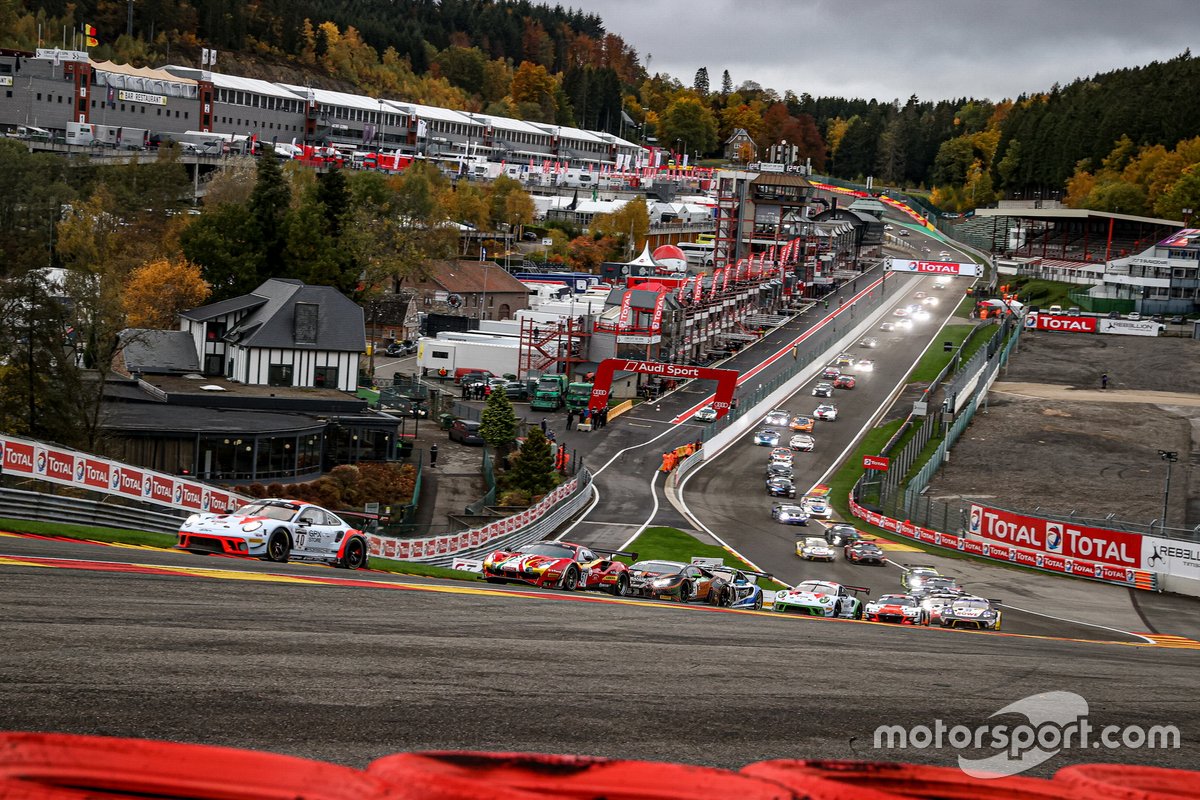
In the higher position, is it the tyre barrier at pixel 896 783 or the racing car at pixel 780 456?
the tyre barrier at pixel 896 783

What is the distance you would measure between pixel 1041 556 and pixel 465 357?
4886 centimetres

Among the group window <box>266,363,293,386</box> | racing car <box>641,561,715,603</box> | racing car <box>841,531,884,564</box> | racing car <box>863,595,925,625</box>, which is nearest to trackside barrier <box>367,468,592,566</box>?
racing car <box>641,561,715,603</box>

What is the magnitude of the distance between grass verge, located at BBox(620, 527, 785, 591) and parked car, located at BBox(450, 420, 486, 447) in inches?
661

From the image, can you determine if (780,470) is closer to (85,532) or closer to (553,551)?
(553,551)

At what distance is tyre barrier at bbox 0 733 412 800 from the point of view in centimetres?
371

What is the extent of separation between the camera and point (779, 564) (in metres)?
47.0

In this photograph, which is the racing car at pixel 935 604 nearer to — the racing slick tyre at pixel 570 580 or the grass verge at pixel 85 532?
the racing slick tyre at pixel 570 580

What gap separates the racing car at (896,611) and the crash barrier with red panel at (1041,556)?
15579 mm

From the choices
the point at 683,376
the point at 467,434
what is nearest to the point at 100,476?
the point at 467,434

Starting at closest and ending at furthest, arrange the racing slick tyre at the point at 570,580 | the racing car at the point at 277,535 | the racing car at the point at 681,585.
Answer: the racing car at the point at 277,535
the racing slick tyre at the point at 570,580
the racing car at the point at 681,585

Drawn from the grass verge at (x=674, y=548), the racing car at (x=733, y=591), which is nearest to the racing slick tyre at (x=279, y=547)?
the racing car at (x=733, y=591)

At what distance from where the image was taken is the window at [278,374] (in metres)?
61.1

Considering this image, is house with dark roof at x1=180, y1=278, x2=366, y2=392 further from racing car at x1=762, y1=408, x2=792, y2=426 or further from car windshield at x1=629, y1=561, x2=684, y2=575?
car windshield at x1=629, y1=561, x2=684, y2=575

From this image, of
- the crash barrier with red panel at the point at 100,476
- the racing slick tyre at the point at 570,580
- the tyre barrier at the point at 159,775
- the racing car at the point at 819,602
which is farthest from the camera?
the racing car at the point at 819,602
